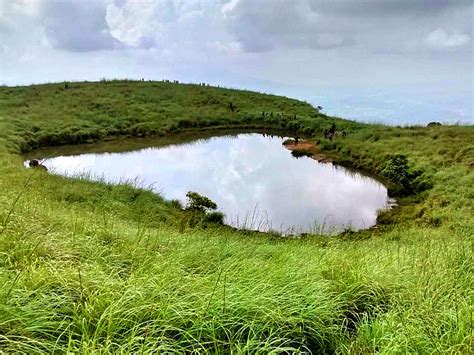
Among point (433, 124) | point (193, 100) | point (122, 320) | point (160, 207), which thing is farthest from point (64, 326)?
point (193, 100)

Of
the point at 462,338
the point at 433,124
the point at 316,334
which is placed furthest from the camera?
the point at 433,124

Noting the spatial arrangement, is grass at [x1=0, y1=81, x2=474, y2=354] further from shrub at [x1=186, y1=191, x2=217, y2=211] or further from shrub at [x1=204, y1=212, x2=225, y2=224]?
shrub at [x1=186, y1=191, x2=217, y2=211]

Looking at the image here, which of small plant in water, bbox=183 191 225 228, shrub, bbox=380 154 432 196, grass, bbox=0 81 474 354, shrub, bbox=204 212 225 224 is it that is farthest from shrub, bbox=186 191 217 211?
grass, bbox=0 81 474 354

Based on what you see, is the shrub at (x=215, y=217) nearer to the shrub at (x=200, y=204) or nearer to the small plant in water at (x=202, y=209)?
the small plant in water at (x=202, y=209)

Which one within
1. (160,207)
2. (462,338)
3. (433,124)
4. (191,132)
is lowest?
(160,207)

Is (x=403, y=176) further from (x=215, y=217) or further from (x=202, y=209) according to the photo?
(x=202, y=209)

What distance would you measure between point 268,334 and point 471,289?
305cm

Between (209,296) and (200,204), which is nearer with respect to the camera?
(209,296)

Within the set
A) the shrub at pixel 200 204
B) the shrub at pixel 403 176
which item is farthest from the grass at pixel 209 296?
the shrub at pixel 403 176

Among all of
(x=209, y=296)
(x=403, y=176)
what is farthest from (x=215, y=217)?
(x=209, y=296)

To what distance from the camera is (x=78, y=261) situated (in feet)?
17.4

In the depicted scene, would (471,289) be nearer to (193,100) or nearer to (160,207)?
(160,207)

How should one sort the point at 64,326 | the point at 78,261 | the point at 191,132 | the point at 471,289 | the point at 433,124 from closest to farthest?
1. the point at 64,326
2. the point at 78,261
3. the point at 471,289
4. the point at 433,124
5. the point at 191,132

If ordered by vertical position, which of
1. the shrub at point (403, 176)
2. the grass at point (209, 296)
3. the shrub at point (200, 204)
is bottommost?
the shrub at point (200, 204)
